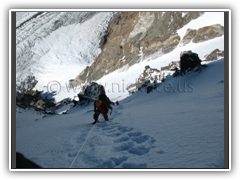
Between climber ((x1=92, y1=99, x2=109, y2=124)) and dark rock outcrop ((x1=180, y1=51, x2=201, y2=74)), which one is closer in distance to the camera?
climber ((x1=92, y1=99, x2=109, y2=124))

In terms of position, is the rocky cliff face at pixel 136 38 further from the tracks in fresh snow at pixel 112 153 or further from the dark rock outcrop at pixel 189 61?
the tracks in fresh snow at pixel 112 153

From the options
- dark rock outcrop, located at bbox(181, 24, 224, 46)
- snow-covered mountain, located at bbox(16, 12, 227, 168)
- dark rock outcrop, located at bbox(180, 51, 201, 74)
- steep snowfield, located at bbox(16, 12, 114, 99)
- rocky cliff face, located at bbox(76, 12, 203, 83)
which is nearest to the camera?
snow-covered mountain, located at bbox(16, 12, 227, 168)

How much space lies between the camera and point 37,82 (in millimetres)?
55688

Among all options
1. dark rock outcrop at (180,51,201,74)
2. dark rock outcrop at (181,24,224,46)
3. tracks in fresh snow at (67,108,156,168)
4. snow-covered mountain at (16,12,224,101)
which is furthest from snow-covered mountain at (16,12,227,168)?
dark rock outcrop at (180,51,201,74)

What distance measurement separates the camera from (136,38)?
53.3m

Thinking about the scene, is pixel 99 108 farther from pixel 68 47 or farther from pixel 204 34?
pixel 68 47

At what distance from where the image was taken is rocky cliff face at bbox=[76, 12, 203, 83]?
43.6m

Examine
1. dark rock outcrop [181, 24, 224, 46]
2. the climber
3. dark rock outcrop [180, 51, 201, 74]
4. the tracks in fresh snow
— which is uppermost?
dark rock outcrop [181, 24, 224, 46]

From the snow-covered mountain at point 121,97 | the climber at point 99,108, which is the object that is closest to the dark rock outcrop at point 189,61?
the snow-covered mountain at point 121,97

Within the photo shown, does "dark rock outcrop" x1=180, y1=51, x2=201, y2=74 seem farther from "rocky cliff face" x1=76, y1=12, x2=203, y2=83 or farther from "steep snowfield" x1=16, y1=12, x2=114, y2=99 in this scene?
"steep snowfield" x1=16, y1=12, x2=114, y2=99

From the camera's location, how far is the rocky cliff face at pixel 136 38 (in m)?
43.6

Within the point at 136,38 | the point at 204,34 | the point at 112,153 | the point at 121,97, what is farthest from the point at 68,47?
the point at 112,153
